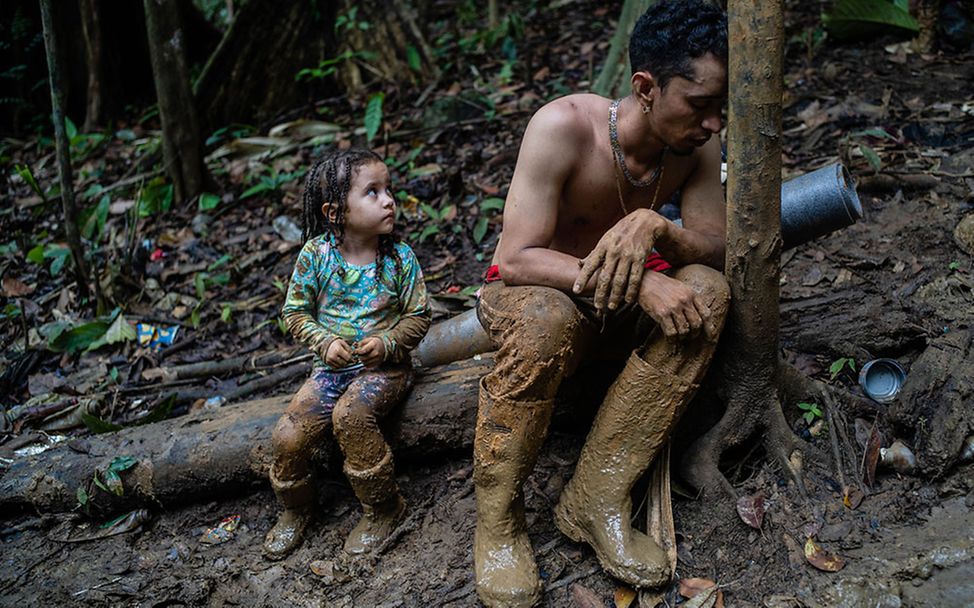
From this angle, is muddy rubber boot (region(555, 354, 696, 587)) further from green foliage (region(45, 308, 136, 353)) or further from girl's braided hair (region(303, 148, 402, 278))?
green foliage (region(45, 308, 136, 353))

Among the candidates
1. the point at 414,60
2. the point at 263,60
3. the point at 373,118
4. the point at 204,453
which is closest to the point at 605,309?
the point at 204,453

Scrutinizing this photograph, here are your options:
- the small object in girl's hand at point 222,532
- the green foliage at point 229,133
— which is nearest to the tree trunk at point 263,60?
the green foliage at point 229,133

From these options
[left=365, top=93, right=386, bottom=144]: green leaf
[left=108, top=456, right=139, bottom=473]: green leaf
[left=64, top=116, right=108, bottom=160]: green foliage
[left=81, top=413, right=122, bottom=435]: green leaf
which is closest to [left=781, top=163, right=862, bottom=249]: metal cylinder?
[left=108, top=456, right=139, bottom=473]: green leaf

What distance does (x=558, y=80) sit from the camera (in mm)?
7555

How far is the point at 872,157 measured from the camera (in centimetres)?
477

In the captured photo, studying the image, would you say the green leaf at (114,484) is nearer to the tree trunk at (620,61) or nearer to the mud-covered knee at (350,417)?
the mud-covered knee at (350,417)

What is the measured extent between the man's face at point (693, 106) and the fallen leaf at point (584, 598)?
5.75 ft

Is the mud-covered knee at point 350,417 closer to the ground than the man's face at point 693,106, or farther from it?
closer to the ground

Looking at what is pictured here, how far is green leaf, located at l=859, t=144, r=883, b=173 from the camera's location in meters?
4.74

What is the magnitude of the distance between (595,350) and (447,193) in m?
3.13

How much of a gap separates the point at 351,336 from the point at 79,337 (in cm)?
285

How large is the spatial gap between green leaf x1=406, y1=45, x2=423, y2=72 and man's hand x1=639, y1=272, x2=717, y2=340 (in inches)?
228

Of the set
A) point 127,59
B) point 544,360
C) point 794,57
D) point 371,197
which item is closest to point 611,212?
point 544,360

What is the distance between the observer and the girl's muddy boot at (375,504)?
3260 mm
